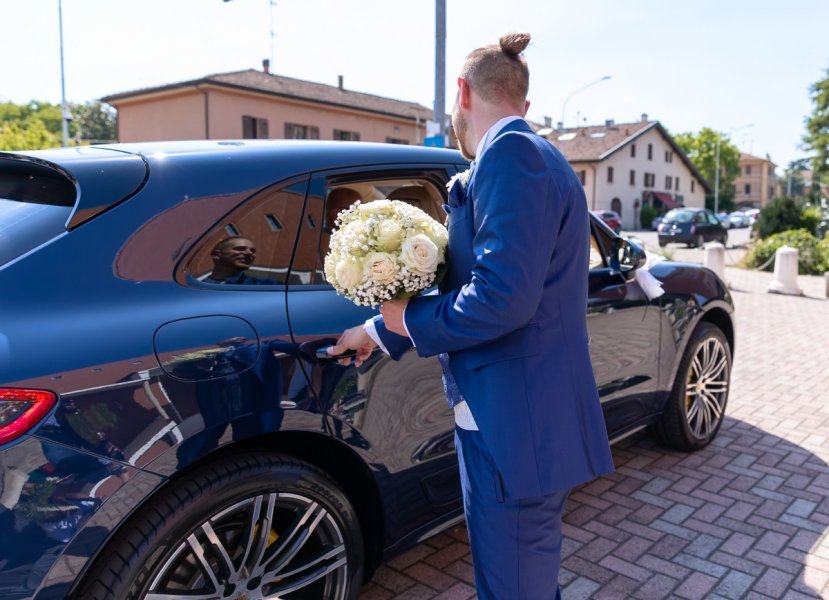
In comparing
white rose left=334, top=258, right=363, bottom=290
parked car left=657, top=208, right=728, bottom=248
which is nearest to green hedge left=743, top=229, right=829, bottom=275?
parked car left=657, top=208, right=728, bottom=248

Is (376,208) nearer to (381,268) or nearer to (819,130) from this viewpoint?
(381,268)

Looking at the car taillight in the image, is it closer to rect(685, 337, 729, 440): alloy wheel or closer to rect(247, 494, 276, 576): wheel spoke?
rect(247, 494, 276, 576): wheel spoke

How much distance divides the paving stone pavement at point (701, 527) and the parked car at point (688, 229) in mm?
24948

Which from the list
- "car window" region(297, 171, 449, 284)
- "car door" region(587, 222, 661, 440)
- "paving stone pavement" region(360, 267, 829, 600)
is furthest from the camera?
"car door" region(587, 222, 661, 440)

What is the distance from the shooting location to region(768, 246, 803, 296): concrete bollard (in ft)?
42.5

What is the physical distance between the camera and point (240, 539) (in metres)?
2.11

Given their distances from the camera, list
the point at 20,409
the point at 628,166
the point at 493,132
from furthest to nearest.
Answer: the point at 628,166, the point at 493,132, the point at 20,409

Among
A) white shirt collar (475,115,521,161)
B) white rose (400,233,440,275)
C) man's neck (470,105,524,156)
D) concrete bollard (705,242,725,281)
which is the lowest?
concrete bollard (705,242,725,281)

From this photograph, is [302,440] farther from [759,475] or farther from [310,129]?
[310,129]

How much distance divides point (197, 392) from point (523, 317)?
909mm

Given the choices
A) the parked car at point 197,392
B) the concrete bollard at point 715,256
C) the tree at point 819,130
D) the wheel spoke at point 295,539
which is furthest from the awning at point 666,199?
the wheel spoke at point 295,539

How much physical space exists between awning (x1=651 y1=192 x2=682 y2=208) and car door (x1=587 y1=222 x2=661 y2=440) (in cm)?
5953

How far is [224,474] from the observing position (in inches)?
79.3

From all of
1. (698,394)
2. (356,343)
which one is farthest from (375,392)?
(698,394)
